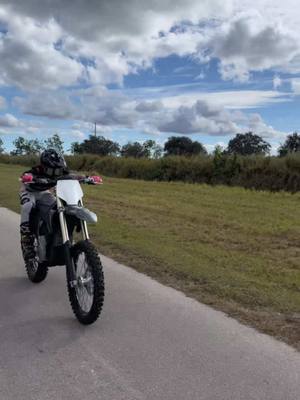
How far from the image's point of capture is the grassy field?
588 cm

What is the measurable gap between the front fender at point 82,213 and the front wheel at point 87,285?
0.22 metres

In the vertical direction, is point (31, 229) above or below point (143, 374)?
above

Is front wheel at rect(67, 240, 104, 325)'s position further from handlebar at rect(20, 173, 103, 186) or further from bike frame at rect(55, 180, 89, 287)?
handlebar at rect(20, 173, 103, 186)

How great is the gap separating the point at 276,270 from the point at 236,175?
21.5 metres

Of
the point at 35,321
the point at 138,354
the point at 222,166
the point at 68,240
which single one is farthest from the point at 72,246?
the point at 222,166

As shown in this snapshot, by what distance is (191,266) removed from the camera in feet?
25.1

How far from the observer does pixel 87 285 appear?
5.28m

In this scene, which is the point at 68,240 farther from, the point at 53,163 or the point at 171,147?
the point at 171,147

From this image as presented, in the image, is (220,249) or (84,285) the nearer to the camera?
(84,285)

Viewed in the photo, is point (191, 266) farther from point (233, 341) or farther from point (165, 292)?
point (233, 341)

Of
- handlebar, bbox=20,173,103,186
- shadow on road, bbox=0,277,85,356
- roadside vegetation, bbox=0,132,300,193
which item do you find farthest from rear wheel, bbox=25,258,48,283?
roadside vegetation, bbox=0,132,300,193

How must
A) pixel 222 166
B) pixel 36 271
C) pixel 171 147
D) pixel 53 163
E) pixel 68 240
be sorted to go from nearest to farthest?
pixel 68 240
pixel 53 163
pixel 36 271
pixel 222 166
pixel 171 147

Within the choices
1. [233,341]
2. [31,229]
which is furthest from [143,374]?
[31,229]

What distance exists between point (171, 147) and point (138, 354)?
6421cm
